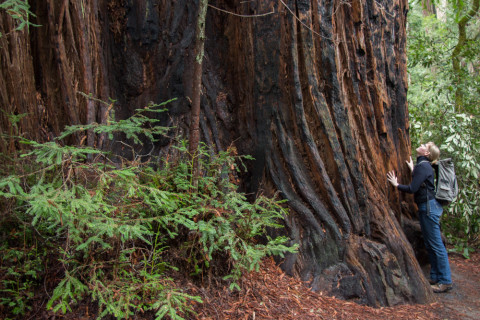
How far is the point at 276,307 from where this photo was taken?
141 inches

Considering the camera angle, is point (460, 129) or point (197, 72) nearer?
point (197, 72)

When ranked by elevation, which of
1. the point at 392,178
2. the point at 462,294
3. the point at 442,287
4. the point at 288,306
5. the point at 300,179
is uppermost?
the point at 300,179

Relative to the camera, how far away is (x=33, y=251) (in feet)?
10.2

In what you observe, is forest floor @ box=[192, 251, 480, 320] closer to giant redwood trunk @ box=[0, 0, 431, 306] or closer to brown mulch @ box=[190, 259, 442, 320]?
brown mulch @ box=[190, 259, 442, 320]

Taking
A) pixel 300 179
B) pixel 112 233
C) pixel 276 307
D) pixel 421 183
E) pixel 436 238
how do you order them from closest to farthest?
1. pixel 112 233
2. pixel 276 307
3. pixel 300 179
4. pixel 421 183
5. pixel 436 238

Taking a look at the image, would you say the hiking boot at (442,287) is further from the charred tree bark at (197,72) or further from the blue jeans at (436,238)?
the charred tree bark at (197,72)

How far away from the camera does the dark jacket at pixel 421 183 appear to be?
17.4 ft

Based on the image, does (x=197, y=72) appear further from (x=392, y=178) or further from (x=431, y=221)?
(x=431, y=221)

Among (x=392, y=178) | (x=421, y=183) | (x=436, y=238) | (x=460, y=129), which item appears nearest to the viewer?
(x=392, y=178)

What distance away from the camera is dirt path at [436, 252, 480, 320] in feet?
15.5

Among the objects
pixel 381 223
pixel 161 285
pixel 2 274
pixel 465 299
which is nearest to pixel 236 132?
pixel 381 223

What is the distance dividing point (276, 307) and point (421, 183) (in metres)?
3.05

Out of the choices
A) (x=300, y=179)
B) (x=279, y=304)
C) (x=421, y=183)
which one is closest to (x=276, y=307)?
(x=279, y=304)

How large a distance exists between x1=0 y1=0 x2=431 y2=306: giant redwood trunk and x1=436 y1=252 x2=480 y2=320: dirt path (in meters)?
0.39
